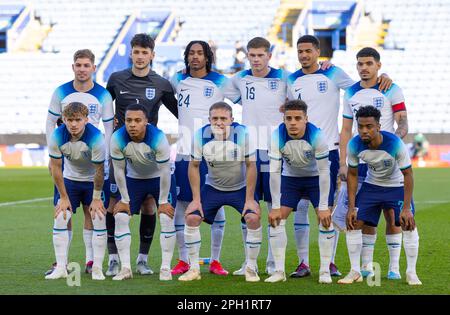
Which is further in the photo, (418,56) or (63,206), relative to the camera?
(418,56)

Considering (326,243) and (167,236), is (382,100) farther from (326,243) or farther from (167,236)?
(167,236)

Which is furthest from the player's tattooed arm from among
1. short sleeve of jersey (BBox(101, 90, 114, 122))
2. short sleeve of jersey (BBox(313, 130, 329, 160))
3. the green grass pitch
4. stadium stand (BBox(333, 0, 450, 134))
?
stadium stand (BBox(333, 0, 450, 134))

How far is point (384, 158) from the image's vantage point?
7.24 metres

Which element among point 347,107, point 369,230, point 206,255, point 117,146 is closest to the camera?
point 117,146

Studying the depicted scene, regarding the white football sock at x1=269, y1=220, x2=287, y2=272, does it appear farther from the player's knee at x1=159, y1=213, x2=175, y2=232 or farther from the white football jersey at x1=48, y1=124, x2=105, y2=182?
the white football jersey at x1=48, y1=124, x2=105, y2=182

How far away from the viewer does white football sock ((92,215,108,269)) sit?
24.7 ft

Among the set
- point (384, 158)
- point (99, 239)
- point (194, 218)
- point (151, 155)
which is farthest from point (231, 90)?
point (99, 239)

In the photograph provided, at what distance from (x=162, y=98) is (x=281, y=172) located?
1.27 meters

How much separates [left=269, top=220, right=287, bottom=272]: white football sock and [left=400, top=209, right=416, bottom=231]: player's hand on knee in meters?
0.95

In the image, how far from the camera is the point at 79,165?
25.5 feet

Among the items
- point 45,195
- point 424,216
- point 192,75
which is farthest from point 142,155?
point 45,195

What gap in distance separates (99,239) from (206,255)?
1889mm

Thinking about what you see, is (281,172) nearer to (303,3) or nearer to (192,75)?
(192,75)

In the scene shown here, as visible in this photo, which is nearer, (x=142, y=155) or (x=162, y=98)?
(x=142, y=155)
